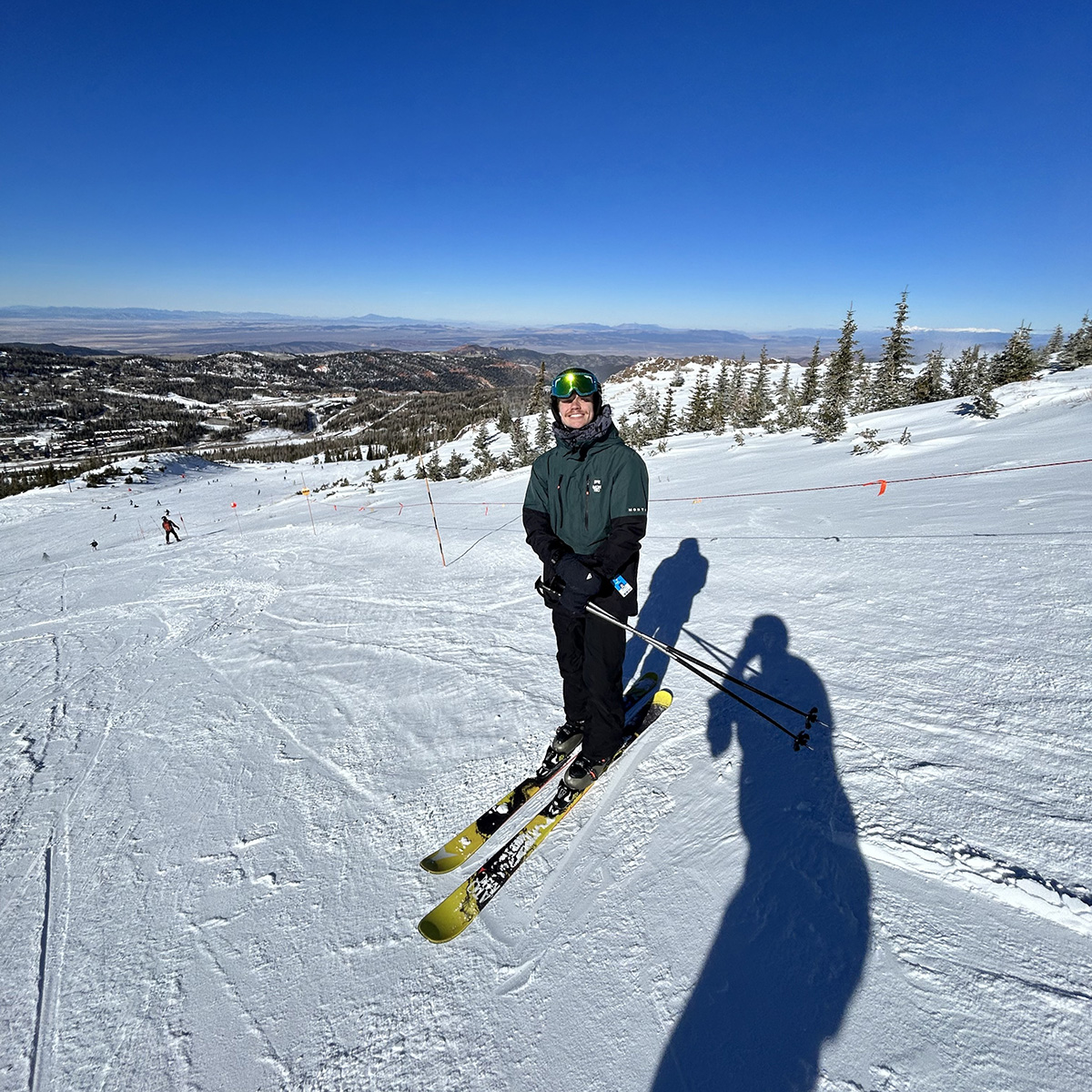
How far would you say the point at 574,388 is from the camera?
11.1 ft

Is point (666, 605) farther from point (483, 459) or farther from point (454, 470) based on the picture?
point (483, 459)

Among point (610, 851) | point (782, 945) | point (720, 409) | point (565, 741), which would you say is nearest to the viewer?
point (782, 945)

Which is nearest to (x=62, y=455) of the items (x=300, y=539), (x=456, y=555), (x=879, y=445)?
(x=300, y=539)

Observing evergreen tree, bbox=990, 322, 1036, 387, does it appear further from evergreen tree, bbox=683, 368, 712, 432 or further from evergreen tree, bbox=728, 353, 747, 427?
evergreen tree, bbox=683, 368, 712, 432

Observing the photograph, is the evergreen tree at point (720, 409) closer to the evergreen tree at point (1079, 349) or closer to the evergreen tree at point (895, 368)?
the evergreen tree at point (895, 368)

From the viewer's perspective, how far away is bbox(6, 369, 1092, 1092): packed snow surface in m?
2.10

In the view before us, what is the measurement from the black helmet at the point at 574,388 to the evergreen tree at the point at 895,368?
36435mm

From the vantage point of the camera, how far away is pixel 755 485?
1303 centimetres

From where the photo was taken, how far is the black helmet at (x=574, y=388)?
11.1 ft

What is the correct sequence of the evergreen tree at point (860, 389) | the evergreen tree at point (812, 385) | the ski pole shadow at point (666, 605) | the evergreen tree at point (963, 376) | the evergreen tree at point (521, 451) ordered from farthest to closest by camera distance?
the evergreen tree at point (812, 385) → the evergreen tree at point (521, 451) → the evergreen tree at point (860, 389) → the evergreen tree at point (963, 376) → the ski pole shadow at point (666, 605)

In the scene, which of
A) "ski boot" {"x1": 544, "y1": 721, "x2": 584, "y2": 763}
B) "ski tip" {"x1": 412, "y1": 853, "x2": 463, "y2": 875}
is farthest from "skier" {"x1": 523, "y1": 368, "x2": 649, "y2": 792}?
"ski tip" {"x1": 412, "y1": 853, "x2": 463, "y2": 875}

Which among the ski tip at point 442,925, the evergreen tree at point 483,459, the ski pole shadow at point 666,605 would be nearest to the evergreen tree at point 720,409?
the evergreen tree at point 483,459

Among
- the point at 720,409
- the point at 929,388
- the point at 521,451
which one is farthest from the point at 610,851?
the point at 720,409

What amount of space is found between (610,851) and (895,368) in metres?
41.2
